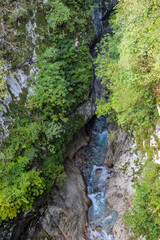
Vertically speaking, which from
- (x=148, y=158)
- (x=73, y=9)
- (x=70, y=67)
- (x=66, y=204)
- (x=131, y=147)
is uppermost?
(x=73, y=9)

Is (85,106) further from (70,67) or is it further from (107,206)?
(107,206)

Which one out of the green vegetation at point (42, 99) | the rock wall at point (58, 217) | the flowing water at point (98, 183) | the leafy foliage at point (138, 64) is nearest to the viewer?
the leafy foliage at point (138, 64)

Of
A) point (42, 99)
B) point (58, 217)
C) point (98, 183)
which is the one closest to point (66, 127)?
point (42, 99)

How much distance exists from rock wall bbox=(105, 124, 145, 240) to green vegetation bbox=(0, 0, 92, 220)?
3857 mm

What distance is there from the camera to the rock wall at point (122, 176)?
33.0 ft

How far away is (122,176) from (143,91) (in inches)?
242

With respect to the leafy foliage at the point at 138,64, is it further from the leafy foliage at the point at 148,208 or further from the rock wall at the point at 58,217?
the rock wall at the point at 58,217

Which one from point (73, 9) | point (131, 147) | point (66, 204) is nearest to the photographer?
point (131, 147)

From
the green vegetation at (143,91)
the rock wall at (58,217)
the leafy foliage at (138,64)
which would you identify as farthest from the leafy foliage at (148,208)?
the rock wall at (58,217)

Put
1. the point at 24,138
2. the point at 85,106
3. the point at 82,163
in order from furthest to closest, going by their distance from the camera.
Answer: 1. the point at 82,163
2. the point at 85,106
3. the point at 24,138

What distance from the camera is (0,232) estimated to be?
331 inches

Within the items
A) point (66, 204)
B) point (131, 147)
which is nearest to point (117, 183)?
point (131, 147)

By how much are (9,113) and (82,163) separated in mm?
7917

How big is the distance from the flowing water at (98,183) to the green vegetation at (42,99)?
349 cm
